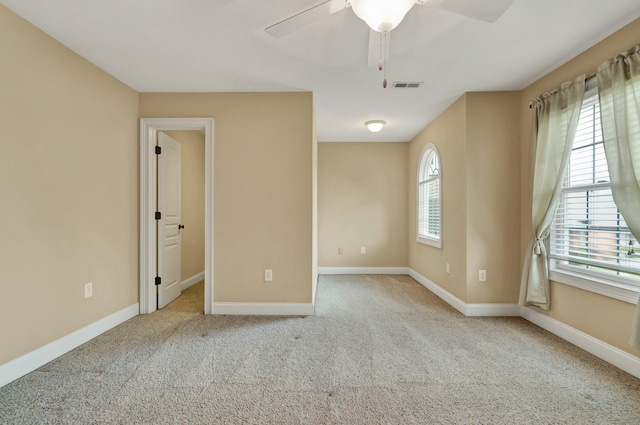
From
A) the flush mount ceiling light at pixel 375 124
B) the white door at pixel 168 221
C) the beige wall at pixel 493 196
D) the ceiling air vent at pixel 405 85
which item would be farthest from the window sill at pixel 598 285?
the white door at pixel 168 221

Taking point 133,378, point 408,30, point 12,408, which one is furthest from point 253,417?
point 408,30

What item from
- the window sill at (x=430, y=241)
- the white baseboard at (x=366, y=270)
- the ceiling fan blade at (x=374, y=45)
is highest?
the ceiling fan blade at (x=374, y=45)

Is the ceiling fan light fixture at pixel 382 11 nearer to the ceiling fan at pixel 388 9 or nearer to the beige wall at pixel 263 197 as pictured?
the ceiling fan at pixel 388 9

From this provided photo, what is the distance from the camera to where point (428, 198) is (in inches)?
188

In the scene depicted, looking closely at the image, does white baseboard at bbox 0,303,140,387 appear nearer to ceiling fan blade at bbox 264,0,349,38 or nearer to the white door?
the white door

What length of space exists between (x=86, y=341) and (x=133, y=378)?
921 millimetres

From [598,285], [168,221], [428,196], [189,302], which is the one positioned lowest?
[189,302]

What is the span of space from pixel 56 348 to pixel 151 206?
59.7 inches

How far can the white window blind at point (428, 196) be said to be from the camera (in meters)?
4.48

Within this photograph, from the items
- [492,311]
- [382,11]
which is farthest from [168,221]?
[492,311]

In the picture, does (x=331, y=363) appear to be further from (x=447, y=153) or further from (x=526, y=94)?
(x=526, y=94)

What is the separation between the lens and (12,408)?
66.2 inches

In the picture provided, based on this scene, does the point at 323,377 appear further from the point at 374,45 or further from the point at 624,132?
the point at 624,132

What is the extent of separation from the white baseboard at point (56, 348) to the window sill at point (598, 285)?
4.24 meters
